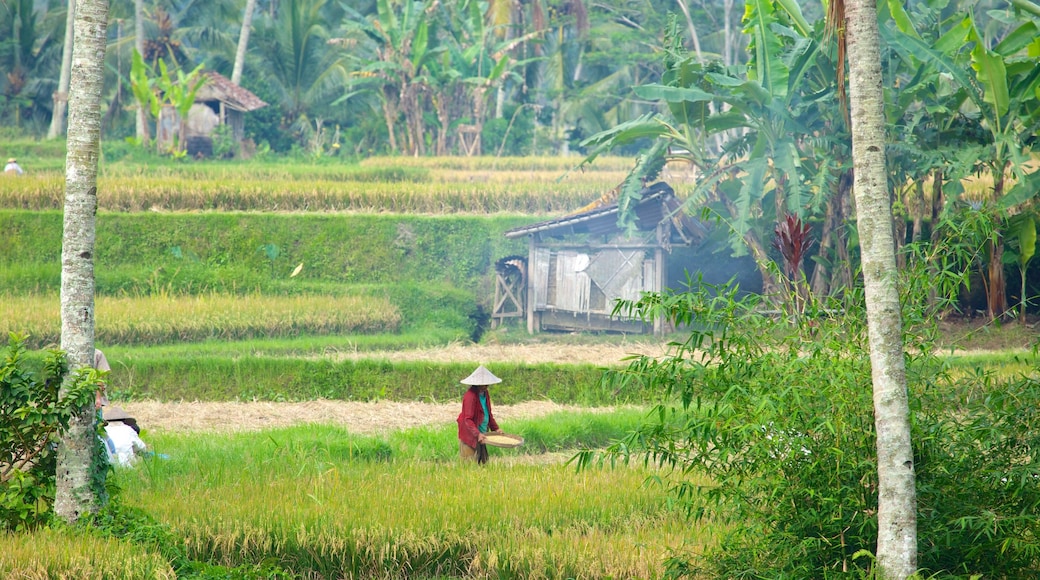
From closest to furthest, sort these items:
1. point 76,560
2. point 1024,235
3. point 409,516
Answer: point 76,560 < point 409,516 < point 1024,235

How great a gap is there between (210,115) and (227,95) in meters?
0.83

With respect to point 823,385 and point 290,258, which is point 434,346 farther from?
point 823,385

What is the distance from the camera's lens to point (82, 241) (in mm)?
6227

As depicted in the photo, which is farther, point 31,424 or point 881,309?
point 31,424

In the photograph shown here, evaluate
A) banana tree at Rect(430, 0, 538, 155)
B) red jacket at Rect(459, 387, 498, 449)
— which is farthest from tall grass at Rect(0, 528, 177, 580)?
banana tree at Rect(430, 0, 538, 155)

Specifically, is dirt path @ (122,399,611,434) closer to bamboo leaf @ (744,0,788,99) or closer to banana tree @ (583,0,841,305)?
banana tree @ (583,0,841,305)

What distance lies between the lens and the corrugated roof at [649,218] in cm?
1639

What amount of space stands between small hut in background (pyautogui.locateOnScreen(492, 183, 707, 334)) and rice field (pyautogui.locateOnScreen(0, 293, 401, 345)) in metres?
2.40

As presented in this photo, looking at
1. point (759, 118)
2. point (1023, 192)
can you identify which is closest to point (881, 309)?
point (1023, 192)

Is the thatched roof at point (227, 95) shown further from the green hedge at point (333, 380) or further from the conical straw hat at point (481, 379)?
the conical straw hat at point (481, 379)

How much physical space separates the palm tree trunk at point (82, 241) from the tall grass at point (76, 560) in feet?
1.86

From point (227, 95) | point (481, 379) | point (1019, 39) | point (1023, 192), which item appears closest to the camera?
point (481, 379)

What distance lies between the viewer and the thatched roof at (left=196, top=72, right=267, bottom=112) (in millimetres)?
26188

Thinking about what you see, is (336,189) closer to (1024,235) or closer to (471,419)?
(1024,235)
